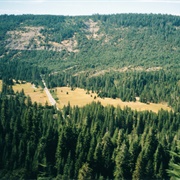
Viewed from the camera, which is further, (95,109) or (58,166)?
(95,109)

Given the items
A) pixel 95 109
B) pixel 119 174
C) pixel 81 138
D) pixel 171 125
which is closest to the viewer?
pixel 119 174

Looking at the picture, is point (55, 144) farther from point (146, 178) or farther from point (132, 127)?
point (132, 127)

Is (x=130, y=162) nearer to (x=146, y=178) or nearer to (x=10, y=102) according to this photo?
(x=146, y=178)

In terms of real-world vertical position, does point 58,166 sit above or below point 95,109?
below

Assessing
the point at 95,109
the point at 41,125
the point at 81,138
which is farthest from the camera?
the point at 95,109

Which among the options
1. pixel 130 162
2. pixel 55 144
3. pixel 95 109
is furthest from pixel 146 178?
pixel 95 109

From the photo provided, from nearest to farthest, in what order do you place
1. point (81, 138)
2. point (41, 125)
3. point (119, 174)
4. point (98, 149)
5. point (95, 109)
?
1. point (119, 174)
2. point (98, 149)
3. point (81, 138)
4. point (41, 125)
5. point (95, 109)

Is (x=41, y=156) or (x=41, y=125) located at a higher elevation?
(x=41, y=125)

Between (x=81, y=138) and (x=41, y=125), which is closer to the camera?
(x=81, y=138)

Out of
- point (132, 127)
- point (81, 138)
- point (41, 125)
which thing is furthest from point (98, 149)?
point (132, 127)
